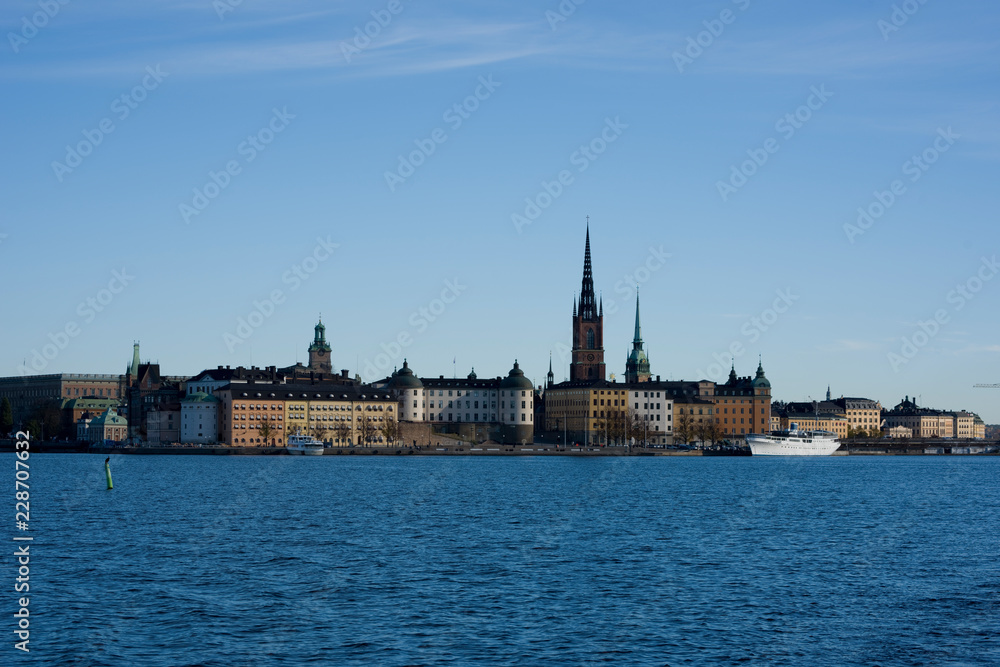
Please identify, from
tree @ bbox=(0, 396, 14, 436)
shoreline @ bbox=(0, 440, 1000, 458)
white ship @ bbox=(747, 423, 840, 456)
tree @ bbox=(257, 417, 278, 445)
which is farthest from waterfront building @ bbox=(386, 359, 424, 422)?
tree @ bbox=(0, 396, 14, 436)

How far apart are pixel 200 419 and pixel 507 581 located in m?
138

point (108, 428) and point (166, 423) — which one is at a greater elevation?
point (166, 423)

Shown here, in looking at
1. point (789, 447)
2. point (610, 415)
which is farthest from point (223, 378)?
point (789, 447)

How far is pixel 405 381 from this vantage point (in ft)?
623

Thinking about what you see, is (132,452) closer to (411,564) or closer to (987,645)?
(411,564)

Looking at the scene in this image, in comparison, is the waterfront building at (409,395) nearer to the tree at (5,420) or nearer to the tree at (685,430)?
the tree at (685,430)

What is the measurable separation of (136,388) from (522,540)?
15495cm

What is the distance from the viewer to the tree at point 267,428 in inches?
6447

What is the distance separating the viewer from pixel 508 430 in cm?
18638

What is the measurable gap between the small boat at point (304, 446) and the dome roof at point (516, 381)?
41.1m

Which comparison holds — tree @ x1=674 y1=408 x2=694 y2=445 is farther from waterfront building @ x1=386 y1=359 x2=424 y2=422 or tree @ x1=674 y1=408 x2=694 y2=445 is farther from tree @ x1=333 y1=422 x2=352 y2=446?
tree @ x1=333 y1=422 x2=352 y2=446

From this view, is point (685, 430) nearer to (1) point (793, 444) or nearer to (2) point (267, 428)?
(1) point (793, 444)

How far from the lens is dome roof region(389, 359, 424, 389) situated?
622 feet

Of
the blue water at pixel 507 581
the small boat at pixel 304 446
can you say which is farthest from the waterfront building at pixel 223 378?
the blue water at pixel 507 581
